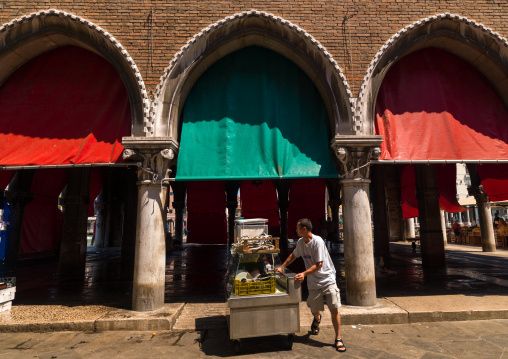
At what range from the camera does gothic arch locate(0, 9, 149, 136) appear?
597 centimetres

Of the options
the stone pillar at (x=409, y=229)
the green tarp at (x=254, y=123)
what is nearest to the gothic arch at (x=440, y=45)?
the green tarp at (x=254, y=123)

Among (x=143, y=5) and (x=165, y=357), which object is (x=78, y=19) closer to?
(x=143, y=5)

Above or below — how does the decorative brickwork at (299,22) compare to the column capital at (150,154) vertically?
above

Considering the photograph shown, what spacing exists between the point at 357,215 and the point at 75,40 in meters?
7.00

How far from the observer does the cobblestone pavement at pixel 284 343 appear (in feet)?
13.1

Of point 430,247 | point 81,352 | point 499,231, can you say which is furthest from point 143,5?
point 499,231

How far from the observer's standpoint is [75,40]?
20.9ft

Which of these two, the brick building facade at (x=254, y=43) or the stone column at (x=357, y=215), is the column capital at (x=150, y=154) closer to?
the brick building facade at (x=254, y=43)

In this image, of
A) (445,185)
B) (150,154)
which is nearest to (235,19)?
(150,154)

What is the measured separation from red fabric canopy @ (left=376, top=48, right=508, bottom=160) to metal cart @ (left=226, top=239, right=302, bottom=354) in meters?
3.69

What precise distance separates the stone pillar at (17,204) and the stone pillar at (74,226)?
194 inches

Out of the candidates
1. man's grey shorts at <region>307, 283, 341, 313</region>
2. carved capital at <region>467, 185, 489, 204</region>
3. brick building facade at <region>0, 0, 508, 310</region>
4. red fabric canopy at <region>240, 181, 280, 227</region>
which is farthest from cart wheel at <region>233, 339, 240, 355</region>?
carved capital at <region>467, 185, 489, 204</region>

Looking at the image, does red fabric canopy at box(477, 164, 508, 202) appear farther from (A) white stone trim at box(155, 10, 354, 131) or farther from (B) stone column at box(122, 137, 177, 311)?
(B) stone column at box(122, 137, 177, 311)

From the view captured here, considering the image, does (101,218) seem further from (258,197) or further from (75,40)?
(75,40)
